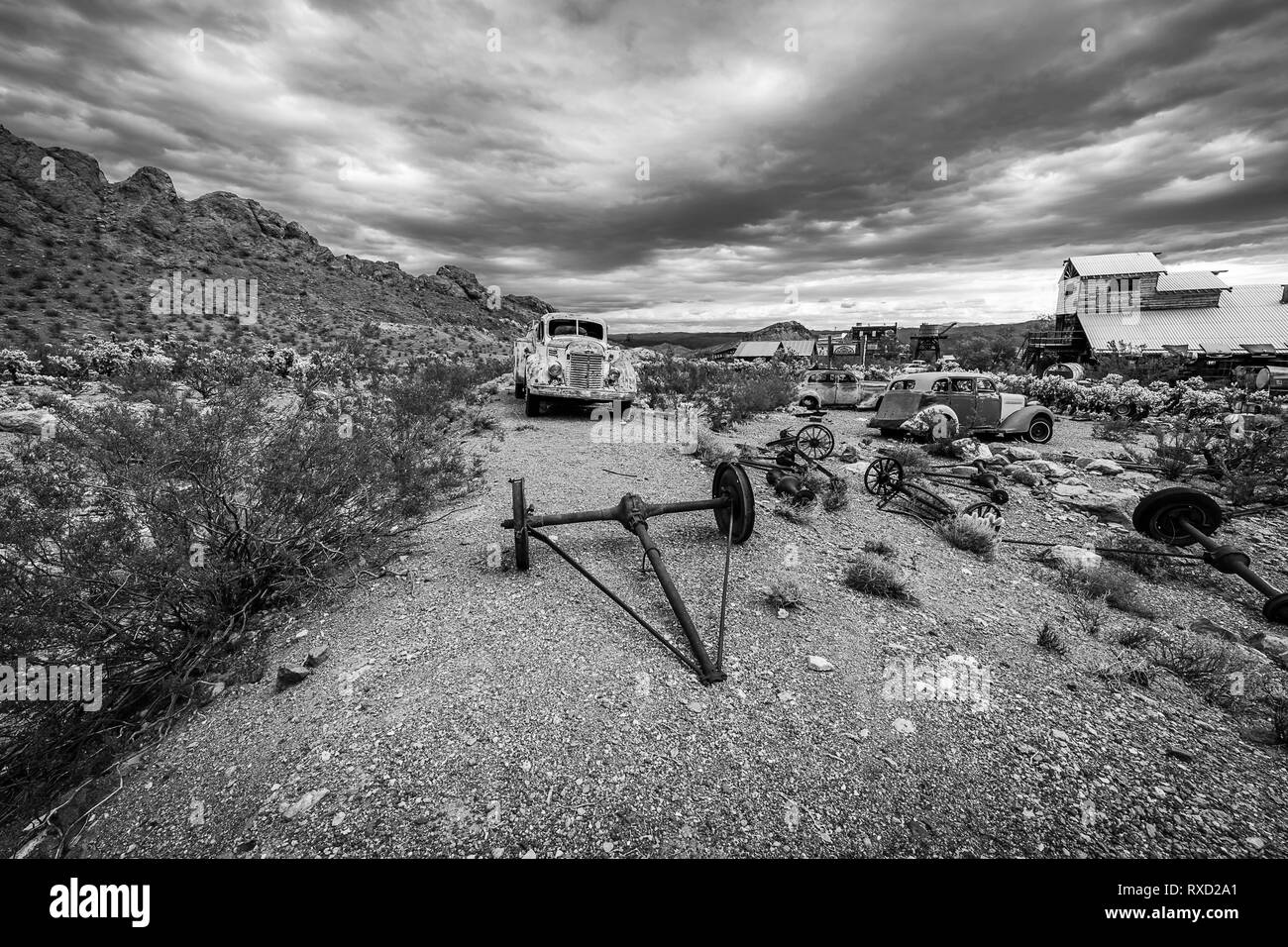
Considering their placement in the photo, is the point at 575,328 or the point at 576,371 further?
the point at 575,328

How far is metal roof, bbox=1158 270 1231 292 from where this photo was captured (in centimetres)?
3192

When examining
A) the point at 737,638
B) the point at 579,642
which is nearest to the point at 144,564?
the point at 579,642

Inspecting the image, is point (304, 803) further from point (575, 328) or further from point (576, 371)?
point (575, 328)

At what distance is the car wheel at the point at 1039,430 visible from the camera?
42.4 feet

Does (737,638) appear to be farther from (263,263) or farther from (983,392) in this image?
(263,263)

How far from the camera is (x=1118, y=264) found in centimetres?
3497

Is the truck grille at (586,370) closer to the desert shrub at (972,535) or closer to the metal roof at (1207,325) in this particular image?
the desert shrub at (972,535)

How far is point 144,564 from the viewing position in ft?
10.9

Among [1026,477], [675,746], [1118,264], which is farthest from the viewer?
[1118,264]

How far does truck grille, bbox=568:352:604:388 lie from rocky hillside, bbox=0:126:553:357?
67.3 feet

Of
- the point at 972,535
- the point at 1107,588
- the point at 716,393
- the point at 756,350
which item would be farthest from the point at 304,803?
the point at 756,350

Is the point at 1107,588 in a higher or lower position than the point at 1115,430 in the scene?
lower

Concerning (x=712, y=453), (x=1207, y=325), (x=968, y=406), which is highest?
(x=1207, y=325)

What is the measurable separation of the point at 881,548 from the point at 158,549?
6.52 m
